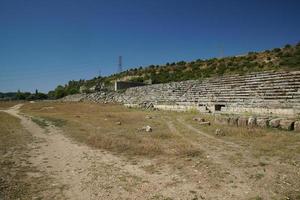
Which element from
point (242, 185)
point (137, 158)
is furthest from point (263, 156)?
point (137, 158)

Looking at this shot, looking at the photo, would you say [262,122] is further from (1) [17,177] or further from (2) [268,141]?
(1) [17,177]

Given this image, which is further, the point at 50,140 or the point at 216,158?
the point at 50,140

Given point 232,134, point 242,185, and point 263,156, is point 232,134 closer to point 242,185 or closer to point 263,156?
point 263,156

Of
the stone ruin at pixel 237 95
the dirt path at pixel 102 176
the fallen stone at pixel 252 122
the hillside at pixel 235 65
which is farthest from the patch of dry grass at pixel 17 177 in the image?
the hillside at pixel 235 65

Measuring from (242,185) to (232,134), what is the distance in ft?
24.4

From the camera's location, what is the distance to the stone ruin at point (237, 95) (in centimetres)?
2105

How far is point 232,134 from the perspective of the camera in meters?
14.0

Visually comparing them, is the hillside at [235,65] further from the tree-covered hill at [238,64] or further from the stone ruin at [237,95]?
the stone ruin at [237,95]

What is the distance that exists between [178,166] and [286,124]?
338 inches

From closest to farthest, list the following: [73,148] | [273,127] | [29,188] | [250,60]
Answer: [29,188] < [73,148] < [273,127] < [250,60]

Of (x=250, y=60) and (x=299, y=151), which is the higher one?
(x=250, y=60)

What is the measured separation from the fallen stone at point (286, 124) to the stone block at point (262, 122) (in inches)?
31.6

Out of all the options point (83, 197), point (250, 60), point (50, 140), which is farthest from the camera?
point (250, 60)

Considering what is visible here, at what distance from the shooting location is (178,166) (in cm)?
852
